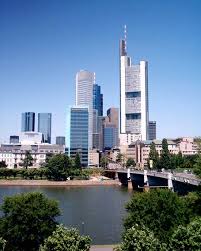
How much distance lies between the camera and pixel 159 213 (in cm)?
4275

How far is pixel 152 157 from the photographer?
181 m

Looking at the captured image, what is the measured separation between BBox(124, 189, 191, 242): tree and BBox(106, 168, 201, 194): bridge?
1977 cm

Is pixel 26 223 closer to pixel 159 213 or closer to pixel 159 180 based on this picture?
pixel 159 213

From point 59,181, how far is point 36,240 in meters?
117

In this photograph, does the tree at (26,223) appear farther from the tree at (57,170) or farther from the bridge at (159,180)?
the tree at (57,170)

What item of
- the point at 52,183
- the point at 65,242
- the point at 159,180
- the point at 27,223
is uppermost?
the point at 65,242

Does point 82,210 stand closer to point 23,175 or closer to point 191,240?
point 191,240

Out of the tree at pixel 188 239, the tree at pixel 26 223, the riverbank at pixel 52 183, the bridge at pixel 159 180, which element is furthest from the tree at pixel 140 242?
the riverbank at pixel 52 183

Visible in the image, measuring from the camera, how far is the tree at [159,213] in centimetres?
4177

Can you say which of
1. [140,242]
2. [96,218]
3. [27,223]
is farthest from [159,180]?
[140,242]

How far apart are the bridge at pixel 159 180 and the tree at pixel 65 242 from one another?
35.1 metres

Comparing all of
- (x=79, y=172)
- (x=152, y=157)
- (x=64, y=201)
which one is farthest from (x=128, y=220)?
(x=152, y=157)

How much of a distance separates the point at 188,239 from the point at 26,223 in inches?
701

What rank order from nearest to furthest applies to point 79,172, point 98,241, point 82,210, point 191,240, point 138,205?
1. point 191,240
2. point 138,205
3. point 98,241
4. point 82,210
5. point 79,172
